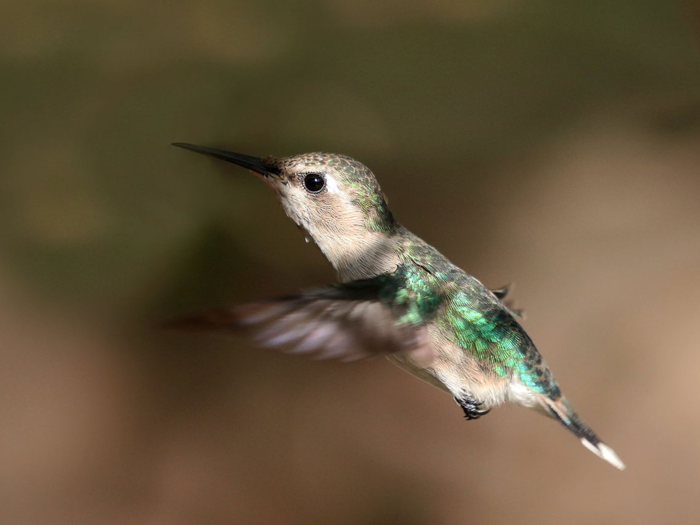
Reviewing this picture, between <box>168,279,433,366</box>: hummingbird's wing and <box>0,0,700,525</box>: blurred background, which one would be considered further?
<box>0,0,700,525</box>: blurred background

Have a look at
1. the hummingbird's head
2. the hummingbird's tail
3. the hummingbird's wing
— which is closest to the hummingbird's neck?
the hummingbird's head

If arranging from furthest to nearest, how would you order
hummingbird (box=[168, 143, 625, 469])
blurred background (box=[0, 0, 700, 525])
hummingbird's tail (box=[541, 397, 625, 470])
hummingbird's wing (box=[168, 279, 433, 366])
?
blurred background (box=[0, 0, 700, 525])
hummingbird's tail (box=[541, 397, 625, 470])
hummingbird (box=[168, 143, 625, 469])
hummingbird's wing (box=[168, 279, 433, 366])

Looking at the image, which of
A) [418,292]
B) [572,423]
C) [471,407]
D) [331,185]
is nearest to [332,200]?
[331,185]

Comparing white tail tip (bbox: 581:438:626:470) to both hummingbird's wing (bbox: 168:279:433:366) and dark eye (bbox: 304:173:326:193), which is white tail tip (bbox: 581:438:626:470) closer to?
hummingbird's wing (bbox: 168:279:433:366)

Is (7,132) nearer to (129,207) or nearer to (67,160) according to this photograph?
(67,160)

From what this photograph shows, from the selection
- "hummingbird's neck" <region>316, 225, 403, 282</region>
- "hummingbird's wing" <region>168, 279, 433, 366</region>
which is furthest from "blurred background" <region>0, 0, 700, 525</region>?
"hummingbird's wing" <region>168, 279, 433, 366</region>

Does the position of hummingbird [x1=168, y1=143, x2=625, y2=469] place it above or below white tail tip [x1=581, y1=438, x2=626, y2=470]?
above

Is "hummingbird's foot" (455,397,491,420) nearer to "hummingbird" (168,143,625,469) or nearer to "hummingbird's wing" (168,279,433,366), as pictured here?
"hummingbird" (168,143,625,469)

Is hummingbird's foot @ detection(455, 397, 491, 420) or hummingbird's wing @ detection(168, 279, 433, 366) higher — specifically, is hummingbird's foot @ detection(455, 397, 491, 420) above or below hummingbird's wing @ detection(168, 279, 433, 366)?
below

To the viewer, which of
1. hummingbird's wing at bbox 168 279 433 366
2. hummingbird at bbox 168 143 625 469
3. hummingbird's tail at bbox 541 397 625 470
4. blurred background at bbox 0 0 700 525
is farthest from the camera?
blurred background at bbox 0 0 700 525
